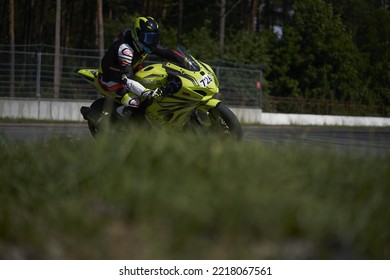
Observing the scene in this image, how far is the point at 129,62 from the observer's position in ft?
28.7

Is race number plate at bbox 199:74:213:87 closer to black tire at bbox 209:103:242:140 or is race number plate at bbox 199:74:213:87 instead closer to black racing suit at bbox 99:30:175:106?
black tire at bbox 209:103:242:140

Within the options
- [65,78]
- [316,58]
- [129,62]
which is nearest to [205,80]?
[129,62]

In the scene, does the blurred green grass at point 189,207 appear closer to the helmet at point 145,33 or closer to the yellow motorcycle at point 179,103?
the yellow motorcycle at point 179,103

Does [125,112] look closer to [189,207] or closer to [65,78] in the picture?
[189,207]

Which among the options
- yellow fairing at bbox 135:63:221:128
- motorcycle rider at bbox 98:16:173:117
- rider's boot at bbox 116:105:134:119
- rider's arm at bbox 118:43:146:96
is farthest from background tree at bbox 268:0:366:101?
rider's arm at bbox 118:43:146:96

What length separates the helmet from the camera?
28.7 ft

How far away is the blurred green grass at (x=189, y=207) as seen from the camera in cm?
326

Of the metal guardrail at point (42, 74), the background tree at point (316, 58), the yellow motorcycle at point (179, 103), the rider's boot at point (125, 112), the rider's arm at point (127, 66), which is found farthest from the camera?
the background tree at point (316, 58)

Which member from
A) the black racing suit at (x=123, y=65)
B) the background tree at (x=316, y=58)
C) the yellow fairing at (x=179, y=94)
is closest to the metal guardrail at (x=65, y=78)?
the background tree at (x=316, y=58)

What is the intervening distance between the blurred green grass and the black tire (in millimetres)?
3363

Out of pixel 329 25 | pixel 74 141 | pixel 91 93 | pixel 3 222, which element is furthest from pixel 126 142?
pixel 329 25

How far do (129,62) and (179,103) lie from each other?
825 millimetres

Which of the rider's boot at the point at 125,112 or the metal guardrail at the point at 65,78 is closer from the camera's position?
the rider's boot at the point at 125,112

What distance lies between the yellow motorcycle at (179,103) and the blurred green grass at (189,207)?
370cm
